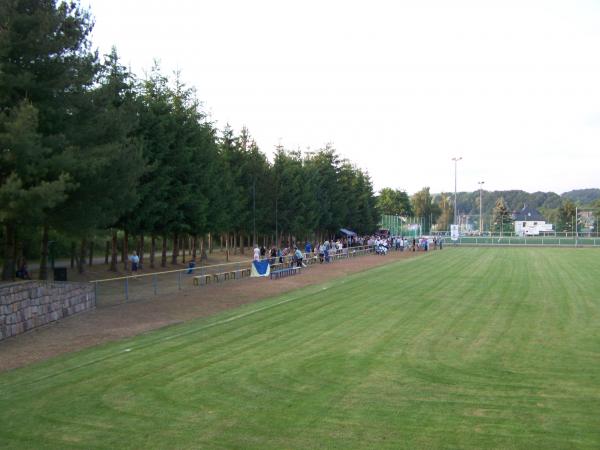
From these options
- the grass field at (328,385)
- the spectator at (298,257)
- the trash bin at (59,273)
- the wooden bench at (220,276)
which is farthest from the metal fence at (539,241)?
the grass field at (328,385)

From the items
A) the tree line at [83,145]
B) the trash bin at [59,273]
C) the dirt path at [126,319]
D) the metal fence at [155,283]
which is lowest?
the dirt path at [126,319]

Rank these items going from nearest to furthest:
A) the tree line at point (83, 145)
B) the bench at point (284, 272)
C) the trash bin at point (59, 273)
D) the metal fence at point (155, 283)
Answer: the tree line at point (83, 145), the trash bin at point (59, 273), the metal fence at point (155, 283), the bench at point (284, 272)

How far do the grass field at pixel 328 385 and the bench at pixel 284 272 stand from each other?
13.7m

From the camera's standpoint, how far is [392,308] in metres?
18.3

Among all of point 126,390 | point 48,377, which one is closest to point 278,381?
point 126,390

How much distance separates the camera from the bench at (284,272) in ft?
102

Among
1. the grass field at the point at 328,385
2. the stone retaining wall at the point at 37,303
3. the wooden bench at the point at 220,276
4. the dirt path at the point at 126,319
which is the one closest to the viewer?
the grass field at the point at 328,385

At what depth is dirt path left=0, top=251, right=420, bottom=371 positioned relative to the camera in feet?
44.5

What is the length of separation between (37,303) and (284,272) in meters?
17.5

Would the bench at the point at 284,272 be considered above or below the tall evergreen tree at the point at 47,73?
below

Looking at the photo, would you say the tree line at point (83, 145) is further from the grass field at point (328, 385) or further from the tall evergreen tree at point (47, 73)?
the grass field at point (328, 385)

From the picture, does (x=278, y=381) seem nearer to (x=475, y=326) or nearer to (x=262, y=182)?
(x=475, y=326)

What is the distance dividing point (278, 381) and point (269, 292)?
15.1 meters

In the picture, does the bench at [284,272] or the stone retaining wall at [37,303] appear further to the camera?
the bench at [284,272]
